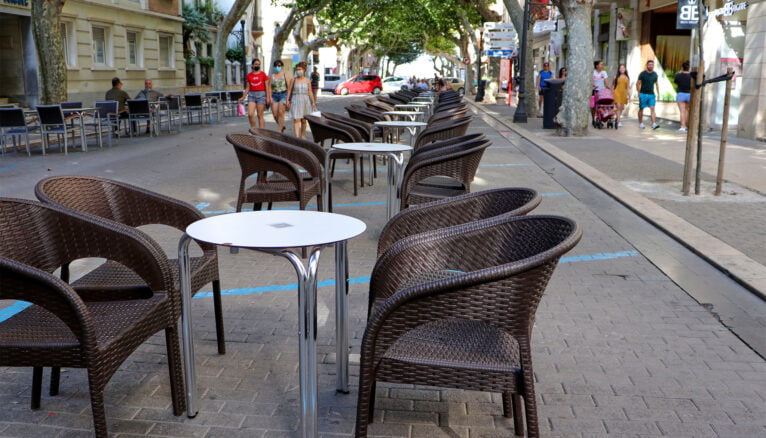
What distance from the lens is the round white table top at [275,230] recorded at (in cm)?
285

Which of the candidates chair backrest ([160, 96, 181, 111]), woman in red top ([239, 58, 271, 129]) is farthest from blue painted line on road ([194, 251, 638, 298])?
chair backrest ([160, 96, 181, 111])

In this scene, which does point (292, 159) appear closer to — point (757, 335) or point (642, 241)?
point (642, 241)

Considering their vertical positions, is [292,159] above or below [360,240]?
above

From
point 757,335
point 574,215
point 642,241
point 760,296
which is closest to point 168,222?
point 757,335

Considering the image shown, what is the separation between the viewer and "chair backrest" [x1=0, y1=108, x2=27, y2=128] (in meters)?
13.3

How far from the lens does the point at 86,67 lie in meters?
26.5

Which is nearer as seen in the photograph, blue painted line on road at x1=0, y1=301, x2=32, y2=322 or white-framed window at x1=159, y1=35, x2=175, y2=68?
blue painted line on road at x1=0, y1=301, x2=32, y2=322

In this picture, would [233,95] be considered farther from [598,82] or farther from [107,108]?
[598,82]

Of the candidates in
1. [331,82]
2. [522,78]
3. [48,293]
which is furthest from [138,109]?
[331,82]

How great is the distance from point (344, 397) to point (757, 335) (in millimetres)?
2481

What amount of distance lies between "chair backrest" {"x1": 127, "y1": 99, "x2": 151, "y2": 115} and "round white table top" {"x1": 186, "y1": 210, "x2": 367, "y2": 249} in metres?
14.4

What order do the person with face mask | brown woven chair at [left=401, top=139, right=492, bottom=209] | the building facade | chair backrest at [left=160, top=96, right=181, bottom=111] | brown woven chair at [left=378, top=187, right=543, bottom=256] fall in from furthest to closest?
the building facade < chair backrest at [left=160, top=96, right=181, bottom=111] < the person with face mask < brown woven chair at [left=401, top=139, right=492, bottom=209] < brown woven chair at [left=378, top=187, right=543, bottom=256]

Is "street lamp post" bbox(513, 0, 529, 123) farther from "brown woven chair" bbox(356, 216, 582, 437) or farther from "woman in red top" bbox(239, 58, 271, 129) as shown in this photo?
"brown woven chair" bbox(356, 216, 582, 437)

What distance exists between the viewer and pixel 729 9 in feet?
56.2
